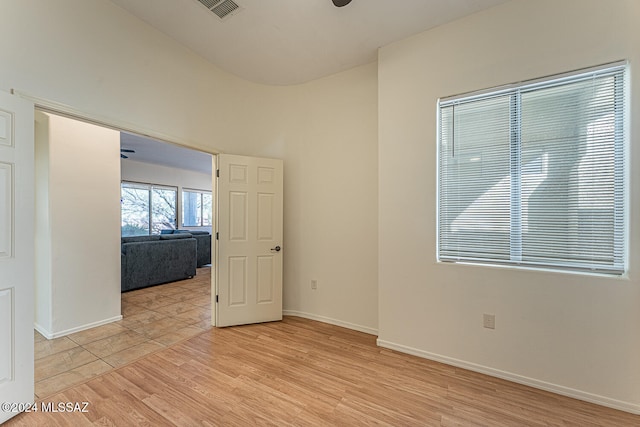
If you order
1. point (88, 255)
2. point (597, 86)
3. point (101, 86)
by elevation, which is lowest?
point (88, 255)

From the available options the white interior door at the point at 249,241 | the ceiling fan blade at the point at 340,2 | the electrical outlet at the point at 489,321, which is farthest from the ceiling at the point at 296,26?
the electrical outlet at the point at 489,321

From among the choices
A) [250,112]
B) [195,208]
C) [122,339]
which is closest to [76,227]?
[122,339]

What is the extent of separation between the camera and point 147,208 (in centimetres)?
756

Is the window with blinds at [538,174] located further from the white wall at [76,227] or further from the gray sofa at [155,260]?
the gray sofa at [155,260]

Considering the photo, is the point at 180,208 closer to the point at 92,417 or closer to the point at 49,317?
the point at 49,317

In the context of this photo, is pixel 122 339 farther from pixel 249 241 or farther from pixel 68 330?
pixel 249 241

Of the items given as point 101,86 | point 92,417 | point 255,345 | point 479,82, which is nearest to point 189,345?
point 255,345

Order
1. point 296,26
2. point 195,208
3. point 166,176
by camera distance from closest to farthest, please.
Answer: point 296,26 < point 166,176 < point 195,208

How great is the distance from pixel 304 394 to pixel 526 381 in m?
1.73

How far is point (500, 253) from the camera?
2.22 metres

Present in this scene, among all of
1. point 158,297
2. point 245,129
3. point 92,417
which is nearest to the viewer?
point 92,417

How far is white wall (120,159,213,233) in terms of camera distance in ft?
23.4

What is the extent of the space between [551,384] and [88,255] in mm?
4655

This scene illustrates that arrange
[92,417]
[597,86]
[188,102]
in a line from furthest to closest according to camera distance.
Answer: [188,102], [597,86], [92,417]
